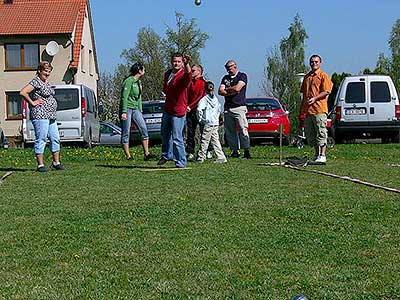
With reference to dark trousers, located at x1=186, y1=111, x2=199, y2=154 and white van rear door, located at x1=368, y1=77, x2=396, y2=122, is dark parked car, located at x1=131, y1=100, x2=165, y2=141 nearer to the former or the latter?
white van rear door, located at x1=368, y1=77, x2=396, y2=122

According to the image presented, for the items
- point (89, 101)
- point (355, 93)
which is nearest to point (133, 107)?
point (355, 93)

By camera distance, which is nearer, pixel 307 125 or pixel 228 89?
pixel 307 125

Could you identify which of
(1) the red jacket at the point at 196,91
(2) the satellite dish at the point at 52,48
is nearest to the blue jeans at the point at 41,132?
(1) the red jacket at the point at 196,91

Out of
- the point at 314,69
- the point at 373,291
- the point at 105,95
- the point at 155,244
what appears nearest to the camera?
the point at 373,291

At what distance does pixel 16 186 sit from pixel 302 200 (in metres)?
3.84

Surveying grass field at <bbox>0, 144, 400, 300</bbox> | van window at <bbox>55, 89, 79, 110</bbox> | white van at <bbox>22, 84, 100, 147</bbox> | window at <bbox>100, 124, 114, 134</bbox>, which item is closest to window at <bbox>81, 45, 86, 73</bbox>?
window at <bbox>100, 124, 114, 134</bbox>

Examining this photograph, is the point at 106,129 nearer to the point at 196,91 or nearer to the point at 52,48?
the point at 52,48

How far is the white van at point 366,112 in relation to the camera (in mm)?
23125

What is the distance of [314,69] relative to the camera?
45.9 feet

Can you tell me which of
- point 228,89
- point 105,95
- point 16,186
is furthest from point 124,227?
point 105,95

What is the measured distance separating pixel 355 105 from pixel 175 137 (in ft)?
37.2

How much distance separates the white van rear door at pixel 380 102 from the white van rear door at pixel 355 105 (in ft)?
0.55

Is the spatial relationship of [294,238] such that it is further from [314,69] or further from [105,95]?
[105,95]

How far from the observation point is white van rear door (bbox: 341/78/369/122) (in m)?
23.1
